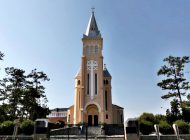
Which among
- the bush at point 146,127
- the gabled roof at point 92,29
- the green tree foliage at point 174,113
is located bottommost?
the bush at point 146,127

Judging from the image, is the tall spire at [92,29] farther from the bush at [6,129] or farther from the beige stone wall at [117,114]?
the bush at [6,129]

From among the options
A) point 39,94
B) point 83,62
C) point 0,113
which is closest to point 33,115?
point 39,94

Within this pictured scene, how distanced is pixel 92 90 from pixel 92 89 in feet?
0.66

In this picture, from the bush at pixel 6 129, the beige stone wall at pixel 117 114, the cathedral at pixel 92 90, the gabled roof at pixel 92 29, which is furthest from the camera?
the gabled roof at pixel 92 29

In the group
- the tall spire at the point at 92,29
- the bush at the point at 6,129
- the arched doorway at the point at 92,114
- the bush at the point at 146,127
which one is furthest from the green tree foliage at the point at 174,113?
the tall spire at the point at 92,29

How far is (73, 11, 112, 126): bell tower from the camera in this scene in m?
40.8

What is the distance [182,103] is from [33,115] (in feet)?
77.1

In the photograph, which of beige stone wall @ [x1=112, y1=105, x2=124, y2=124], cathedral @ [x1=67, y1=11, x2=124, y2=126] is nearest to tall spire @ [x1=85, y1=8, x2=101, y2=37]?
cathedral @ [x1=67, y1=11, x2=124, y2=126]

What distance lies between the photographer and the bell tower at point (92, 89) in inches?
1604

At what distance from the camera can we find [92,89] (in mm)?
42219

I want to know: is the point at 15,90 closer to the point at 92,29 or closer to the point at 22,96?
the point at 22,96

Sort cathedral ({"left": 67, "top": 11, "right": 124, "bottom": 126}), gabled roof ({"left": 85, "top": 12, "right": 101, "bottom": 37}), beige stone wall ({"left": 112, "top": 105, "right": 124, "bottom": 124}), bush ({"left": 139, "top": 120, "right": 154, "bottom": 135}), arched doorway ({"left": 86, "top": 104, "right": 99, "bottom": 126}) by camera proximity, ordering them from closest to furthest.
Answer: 1. bush ({"left": 139, "top": 120, "right": 154, "bottom": 135})
2. cathedral ({"left": 67, "top": 11, "right": 124, "bottom": 126})
3. arched doorway ({"left": 86, "top": 104, "right": 99, "bottom": 126})
4. beige stone wall ({"left": 112, "top": 105, "right": 124, "bottom": 124})
5. gabled roof ({"left": 85, "top": 12, "right": 101, "bottom": 37})

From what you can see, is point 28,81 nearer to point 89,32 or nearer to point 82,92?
point 82,92

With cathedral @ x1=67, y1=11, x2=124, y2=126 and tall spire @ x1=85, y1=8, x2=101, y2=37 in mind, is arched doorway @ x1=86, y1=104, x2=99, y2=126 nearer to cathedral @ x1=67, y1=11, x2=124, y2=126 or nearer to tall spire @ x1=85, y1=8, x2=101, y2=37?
cathedral @ x1=67, y1=11, x2=124, y2=126
